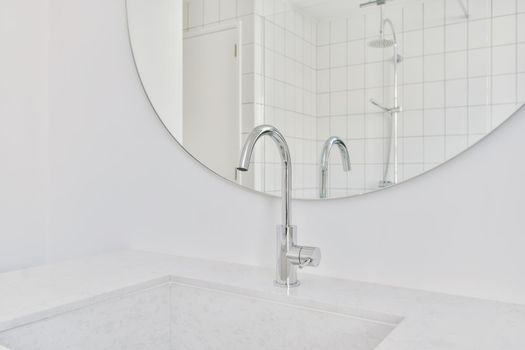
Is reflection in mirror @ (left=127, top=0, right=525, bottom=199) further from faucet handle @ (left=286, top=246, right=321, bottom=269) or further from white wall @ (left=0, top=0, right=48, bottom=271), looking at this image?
white wall @ (left=0, top=0, right=48, bottom=271)

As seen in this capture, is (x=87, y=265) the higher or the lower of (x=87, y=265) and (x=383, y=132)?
the lower

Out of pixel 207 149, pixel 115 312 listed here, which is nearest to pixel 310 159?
pixel 207 149

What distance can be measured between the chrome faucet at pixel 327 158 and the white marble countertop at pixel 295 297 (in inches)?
8.4

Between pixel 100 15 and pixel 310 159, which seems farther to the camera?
pixel 100 15

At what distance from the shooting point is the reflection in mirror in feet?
3.00

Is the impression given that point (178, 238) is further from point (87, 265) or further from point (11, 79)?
point (11, 79)

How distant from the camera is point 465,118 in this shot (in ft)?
3.02

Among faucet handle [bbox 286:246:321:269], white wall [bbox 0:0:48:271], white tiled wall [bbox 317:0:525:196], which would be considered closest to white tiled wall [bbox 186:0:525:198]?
white tiled wall [bbox 317:0:525:196]

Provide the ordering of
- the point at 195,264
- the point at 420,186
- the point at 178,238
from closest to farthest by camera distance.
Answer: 1. the point at 420,186
2. the point at 195,264
3. the point at 178,238

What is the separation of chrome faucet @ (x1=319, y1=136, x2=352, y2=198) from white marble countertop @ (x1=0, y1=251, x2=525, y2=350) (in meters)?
0.21

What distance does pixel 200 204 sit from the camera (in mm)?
Answer: 1283

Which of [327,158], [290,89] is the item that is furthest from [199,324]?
[290,89]

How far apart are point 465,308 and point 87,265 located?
91 centimetres

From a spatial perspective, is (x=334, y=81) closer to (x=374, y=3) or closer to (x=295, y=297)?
(x=374, y=3)
